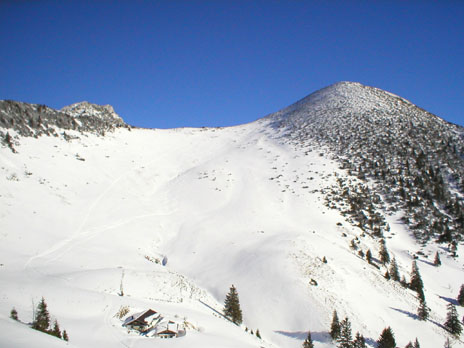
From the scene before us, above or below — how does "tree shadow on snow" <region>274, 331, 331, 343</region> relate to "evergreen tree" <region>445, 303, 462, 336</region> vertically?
below

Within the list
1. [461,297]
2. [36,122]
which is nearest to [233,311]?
[461,297]

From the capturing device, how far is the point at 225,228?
44.8 m

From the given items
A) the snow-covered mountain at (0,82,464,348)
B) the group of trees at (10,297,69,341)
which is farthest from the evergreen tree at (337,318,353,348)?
the group of trees at (10,297,69,341)

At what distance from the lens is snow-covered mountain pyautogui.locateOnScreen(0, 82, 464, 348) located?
79.3 feet

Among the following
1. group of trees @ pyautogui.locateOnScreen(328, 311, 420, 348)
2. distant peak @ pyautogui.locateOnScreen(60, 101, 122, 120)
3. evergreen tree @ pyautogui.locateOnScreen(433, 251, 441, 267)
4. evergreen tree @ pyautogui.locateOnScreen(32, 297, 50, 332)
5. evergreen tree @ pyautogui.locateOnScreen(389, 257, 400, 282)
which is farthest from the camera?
distant peak @ pyautogui.locateOnScreen(60, 101, 122, 120)

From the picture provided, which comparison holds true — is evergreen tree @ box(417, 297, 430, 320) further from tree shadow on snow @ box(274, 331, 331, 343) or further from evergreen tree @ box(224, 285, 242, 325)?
evergreen tree @ box(224, 285, 242, 325)

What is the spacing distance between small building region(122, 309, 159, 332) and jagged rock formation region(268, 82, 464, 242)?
38.4 meters

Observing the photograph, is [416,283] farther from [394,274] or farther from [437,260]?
[437,260]

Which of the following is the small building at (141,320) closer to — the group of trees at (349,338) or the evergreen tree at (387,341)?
the group of trees at (349,338)

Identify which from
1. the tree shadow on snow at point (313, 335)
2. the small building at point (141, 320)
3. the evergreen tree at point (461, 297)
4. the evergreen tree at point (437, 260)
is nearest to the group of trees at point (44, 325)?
the small building at point (141, 320)

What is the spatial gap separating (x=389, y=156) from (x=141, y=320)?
69945 mm

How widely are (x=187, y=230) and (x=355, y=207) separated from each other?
1200 inches

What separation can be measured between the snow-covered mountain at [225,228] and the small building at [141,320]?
2.20 ft

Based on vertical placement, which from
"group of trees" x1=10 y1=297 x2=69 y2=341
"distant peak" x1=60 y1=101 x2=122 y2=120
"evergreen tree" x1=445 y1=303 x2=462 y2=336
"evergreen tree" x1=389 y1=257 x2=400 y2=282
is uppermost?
"distant peak" x1=60 y1=101 x2=122 y2=120
